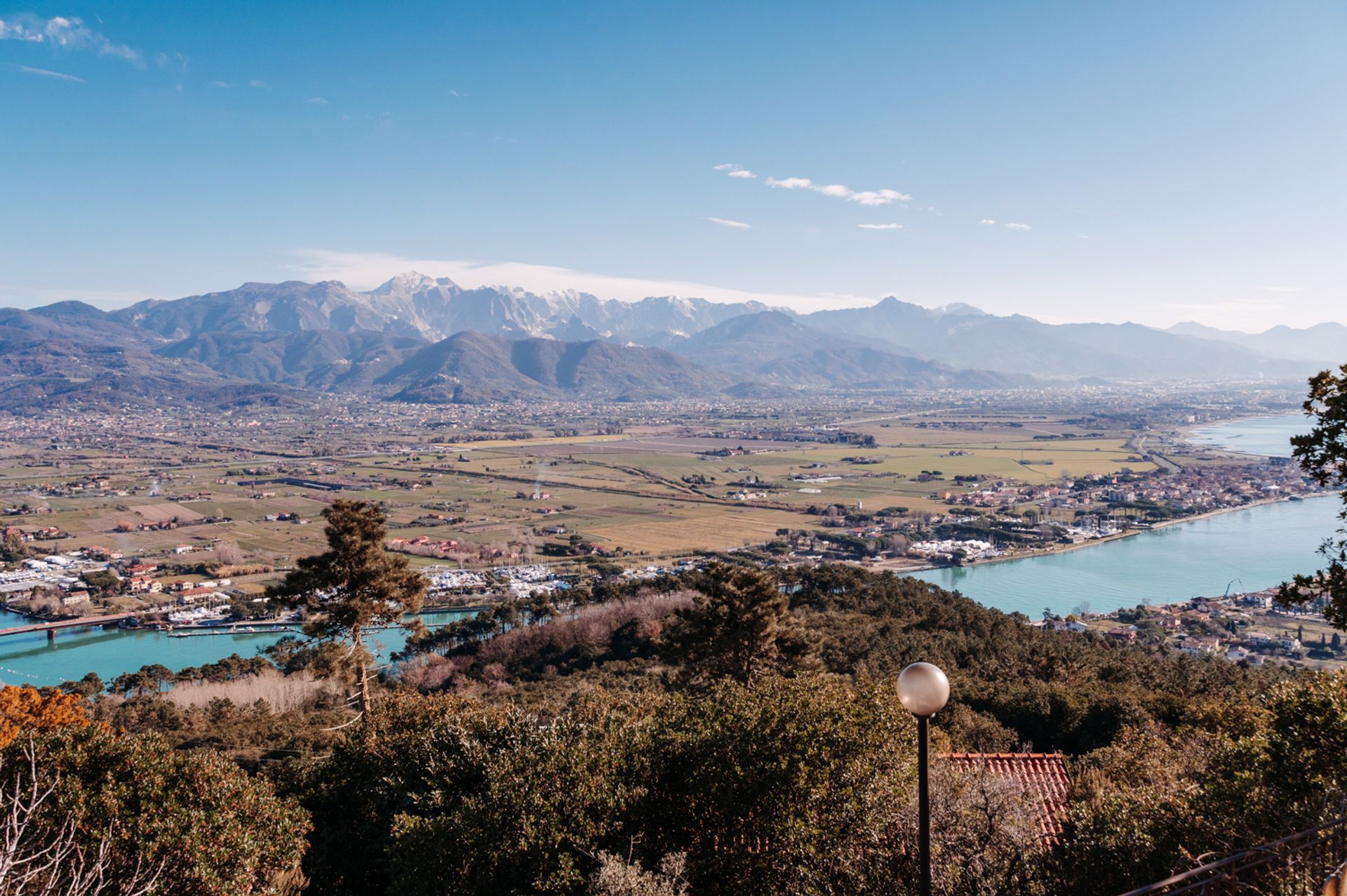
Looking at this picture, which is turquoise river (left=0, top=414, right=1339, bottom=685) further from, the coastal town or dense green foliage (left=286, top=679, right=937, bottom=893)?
dense green foliage (left=286, top=679, right=937, bottom=893)

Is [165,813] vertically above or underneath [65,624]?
above

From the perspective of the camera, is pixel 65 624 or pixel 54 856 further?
pixel 65 624

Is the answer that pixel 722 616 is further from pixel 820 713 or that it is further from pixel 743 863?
pixel 743 863

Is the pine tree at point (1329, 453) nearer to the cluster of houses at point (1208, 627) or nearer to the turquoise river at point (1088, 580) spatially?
the cluster of houses at point (1208, 627)

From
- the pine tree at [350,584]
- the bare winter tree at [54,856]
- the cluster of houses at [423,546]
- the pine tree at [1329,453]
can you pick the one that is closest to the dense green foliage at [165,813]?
the bare winter tree at [54,856]

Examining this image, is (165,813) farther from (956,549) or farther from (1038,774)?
(956,549)

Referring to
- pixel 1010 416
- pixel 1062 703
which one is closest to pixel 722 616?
pixel 1062 703

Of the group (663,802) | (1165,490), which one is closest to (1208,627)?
(663,802)
